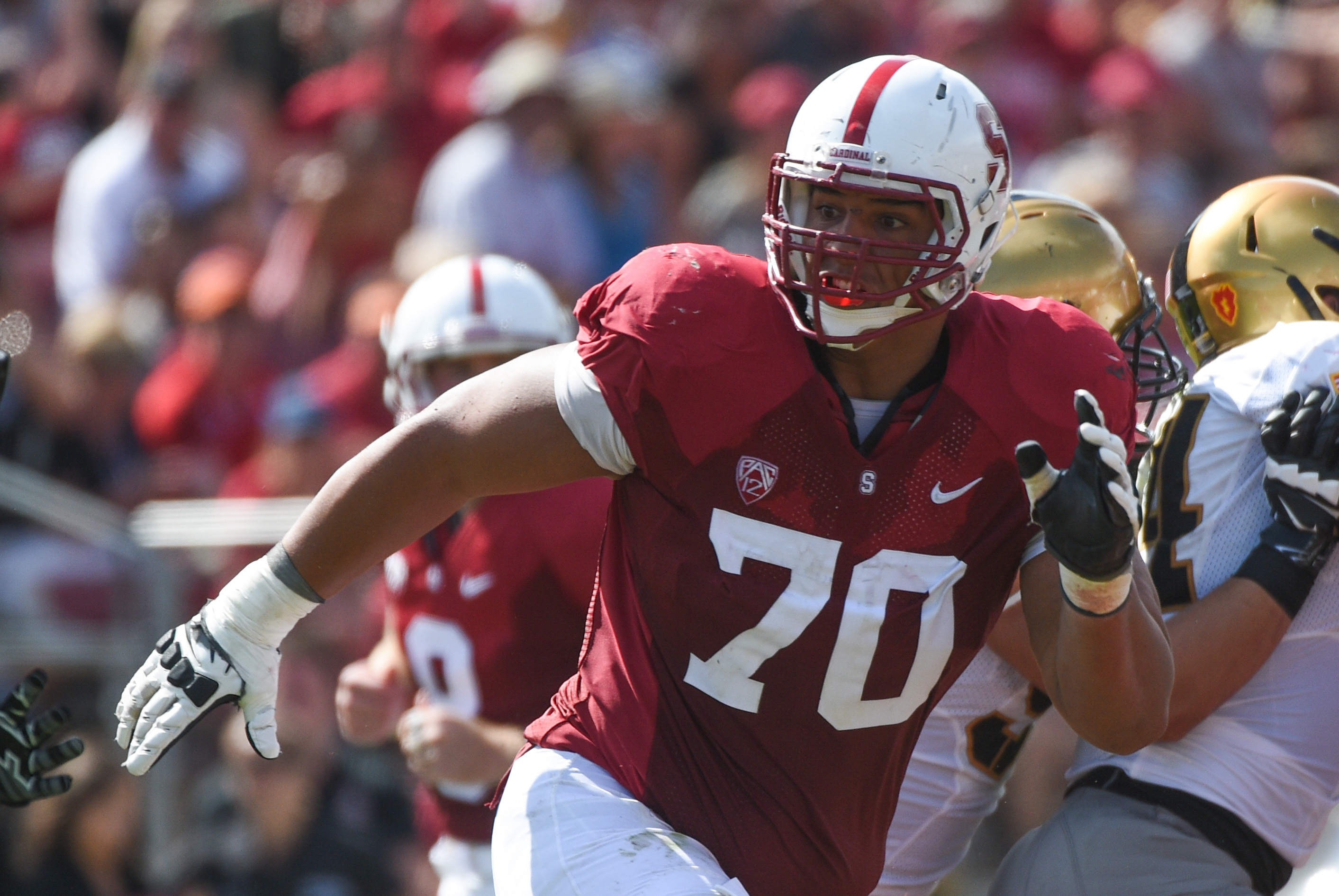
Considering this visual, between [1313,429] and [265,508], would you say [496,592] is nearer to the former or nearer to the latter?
[1313,429]

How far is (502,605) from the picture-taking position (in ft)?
12.4

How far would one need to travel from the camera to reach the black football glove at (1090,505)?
2.35m

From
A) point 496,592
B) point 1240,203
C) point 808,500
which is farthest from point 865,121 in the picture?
point 496,592

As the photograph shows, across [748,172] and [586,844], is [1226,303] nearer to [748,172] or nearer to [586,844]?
[586,844]

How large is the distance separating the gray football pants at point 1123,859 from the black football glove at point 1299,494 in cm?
42

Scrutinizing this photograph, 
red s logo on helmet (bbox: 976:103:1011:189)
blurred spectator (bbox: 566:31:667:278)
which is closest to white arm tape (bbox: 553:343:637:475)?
red s logo on helmet (bbox: 976:103:1011:189)

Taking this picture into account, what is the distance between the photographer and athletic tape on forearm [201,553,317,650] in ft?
8.81

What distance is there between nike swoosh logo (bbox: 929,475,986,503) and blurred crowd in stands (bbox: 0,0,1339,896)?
2.99 meters

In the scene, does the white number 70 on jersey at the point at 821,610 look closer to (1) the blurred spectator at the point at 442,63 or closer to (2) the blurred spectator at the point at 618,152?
(2) the blurred spectator at the point at 618,152

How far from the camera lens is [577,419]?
2.55 m

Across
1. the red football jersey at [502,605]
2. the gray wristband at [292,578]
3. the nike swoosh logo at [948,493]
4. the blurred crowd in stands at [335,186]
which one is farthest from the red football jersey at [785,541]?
the blurred crowd in stands at [335,186]

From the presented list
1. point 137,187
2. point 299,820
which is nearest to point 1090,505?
point 299,820

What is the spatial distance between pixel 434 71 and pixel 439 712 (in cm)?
479

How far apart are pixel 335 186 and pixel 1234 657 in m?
4.96
